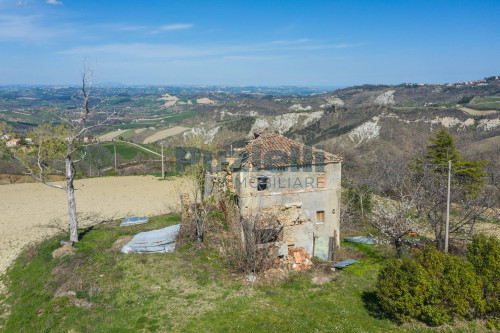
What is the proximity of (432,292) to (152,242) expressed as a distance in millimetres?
12784

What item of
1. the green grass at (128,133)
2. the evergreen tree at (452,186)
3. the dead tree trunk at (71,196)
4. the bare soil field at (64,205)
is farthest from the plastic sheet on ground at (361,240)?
the green grass at (128,133)

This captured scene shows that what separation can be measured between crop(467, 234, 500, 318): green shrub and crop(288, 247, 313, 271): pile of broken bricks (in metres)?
6.96

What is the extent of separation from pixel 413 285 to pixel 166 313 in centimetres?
856

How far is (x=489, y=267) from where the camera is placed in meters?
11.3

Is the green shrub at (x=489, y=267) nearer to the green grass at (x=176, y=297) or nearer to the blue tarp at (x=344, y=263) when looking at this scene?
the green grass at (x=176, y=297)

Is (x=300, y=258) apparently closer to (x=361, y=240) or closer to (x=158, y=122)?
A: (x=361, y=240)

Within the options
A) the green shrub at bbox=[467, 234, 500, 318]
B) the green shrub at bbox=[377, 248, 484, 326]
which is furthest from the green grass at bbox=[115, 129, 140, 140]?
the green shrub at bbox=[467, 234, 500, 318]

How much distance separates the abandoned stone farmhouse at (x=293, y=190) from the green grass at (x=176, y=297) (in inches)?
87.3

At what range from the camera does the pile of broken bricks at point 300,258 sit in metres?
15.9

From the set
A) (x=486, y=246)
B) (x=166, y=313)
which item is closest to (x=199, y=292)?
(x=166, y=313)

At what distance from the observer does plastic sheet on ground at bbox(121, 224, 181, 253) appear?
1636cm

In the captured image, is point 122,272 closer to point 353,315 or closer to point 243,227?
point 243,227

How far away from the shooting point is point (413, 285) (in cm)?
1073

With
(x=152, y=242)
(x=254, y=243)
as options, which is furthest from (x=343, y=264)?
(x=152, y=242)
